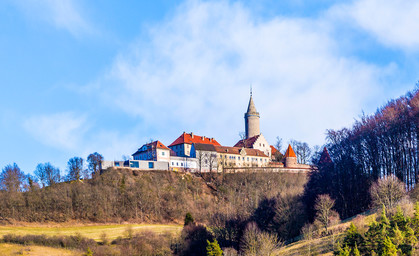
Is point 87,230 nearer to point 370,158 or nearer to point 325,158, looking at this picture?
point 325,158

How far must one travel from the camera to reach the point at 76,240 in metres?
53.2

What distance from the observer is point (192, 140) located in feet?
328

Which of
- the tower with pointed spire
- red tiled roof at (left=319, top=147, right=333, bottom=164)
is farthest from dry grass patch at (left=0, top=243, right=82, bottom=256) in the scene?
the tower with pointed spire

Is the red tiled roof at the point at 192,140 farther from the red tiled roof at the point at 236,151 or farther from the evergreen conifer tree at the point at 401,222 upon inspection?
the evergreen conifer tree at the point at 401,222

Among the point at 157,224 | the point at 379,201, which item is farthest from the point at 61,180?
the point at 379,201

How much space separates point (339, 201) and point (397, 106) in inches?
546

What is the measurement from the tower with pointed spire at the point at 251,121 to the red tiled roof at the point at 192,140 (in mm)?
13307

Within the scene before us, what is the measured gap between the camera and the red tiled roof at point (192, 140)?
9838 cm

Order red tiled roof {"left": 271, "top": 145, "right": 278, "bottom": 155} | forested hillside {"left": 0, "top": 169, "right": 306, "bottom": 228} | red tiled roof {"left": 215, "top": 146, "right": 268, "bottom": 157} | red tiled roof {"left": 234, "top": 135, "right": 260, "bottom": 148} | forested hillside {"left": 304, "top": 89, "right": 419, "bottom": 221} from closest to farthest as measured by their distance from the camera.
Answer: forested hillside {"left": 304, "top": 89, "right": 419, "bottom": 221}
forested hillside {"left": 0, "top": 169, "right": 306, "bottom": 228}
red tiled roof {"left": 215, "top": 146, "right": 268, "bottom": 157}
red tiled roof {"left": 234, "top": 135, "right": 260, "bottom": 148}
red tiled roof {"left": 271, "top": 145, "right": 278, "bottom": 155}

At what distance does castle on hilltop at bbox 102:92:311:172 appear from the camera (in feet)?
285

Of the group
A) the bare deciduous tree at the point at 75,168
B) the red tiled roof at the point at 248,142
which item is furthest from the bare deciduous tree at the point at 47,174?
the red tiled roof at the point at 248,142

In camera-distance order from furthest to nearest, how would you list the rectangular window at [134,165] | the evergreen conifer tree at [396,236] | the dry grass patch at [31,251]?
the rectangular window at [134,165], the dry grass patch at [31,251], the evergreen conifer tree at [396,236]

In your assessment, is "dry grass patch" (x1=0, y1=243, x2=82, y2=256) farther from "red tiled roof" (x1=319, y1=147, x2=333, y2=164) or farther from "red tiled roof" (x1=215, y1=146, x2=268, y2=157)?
"red tiled roof" (x1=215, y1=146, x2=268, y2=157)

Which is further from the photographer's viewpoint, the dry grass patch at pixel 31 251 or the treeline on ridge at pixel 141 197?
the treeline on ridge at pixel 141 197
